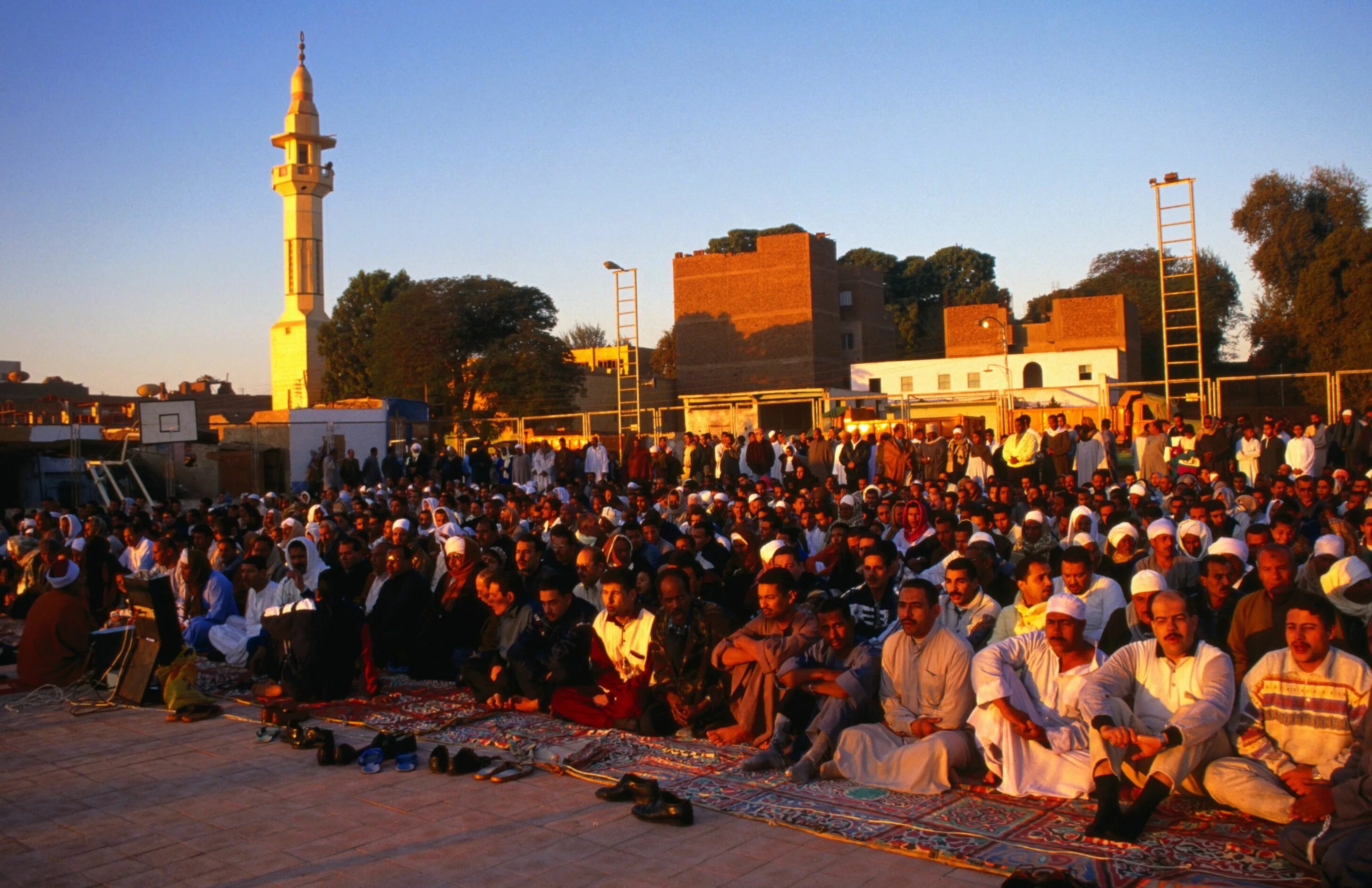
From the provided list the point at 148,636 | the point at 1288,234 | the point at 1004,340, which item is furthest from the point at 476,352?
the point at 148,636

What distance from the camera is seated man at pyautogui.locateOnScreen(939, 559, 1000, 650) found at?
6.34 metres

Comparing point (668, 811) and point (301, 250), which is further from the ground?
point (301, 250)

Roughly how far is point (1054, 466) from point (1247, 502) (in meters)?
3.99

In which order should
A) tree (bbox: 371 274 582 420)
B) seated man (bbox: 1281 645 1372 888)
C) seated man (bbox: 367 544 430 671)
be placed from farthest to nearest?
tree (bbox: 371 274 582 420), seated man (bbox: 367 544 430 671), seated man (bbox: 1281 645 1372 888)

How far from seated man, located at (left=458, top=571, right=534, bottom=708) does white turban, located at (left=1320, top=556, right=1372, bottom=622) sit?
4.87 m

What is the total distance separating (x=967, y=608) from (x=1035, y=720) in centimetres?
138

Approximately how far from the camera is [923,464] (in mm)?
14953

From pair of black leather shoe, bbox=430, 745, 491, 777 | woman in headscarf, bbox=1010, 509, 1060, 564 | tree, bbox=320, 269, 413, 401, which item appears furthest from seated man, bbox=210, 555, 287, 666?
tree, bbox=320, 269, 413, 401

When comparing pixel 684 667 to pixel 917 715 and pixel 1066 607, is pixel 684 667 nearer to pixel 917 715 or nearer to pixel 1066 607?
pixel 917 715

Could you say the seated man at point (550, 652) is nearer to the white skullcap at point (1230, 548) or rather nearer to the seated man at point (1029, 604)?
the seated man at point (1029, 604)

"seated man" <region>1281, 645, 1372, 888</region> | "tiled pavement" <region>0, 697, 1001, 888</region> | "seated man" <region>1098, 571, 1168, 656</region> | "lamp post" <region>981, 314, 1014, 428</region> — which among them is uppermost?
"lamp post" <region>981, 314, 1014, 428</region>

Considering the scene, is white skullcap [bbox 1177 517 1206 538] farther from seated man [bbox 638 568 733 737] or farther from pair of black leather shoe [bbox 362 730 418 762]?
pair of black leather shoe [bbox 362 730 418 762]

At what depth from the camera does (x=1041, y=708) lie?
5316 millimetres

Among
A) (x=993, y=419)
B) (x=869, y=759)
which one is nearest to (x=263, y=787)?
(x=869, y=759)
